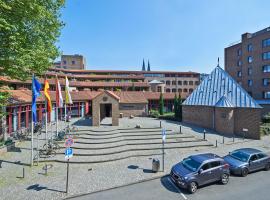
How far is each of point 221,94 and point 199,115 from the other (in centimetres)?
423

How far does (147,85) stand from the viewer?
49.7 metres

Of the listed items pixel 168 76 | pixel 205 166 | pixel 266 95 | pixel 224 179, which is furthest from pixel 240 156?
pixel 168 76

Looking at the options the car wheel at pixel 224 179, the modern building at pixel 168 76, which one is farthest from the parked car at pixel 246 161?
the modern building at pixel 168 76

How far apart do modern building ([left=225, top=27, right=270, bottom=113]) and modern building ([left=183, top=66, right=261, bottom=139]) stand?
18382 millimetres

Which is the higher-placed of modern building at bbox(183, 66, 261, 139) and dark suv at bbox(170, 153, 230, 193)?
modern building at bbox(183, 66, 261, 139)

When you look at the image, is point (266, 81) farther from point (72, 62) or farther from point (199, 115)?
point (72, 62)

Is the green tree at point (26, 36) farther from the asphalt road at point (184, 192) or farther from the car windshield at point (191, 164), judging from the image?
the car windshield at point (191, 164)

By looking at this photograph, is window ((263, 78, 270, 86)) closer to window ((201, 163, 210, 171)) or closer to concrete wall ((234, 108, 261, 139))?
concrete wall ((234, 108, 261, 139))

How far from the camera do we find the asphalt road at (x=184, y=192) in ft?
34.3

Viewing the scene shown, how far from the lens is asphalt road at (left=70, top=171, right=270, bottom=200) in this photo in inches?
412

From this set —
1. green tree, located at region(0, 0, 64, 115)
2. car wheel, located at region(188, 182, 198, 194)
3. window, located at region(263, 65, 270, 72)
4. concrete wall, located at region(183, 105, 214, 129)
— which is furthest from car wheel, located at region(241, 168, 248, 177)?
window, located at region(263, 65, 270, 72)

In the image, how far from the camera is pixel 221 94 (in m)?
26.3

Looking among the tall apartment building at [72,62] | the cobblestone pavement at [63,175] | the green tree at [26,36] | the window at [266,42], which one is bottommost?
the cobblestone pavement at [63,175]

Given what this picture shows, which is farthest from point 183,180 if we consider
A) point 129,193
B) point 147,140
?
point 147,140
